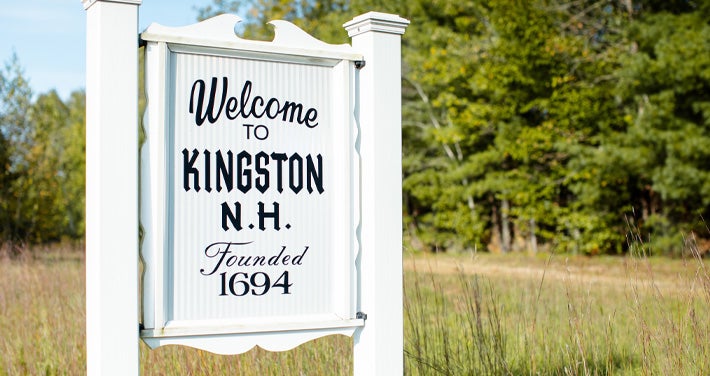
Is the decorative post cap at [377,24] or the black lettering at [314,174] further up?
the decorative post cap at [377,24]

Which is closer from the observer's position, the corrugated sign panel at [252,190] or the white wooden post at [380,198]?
the corrugated sign panel at [252,190]

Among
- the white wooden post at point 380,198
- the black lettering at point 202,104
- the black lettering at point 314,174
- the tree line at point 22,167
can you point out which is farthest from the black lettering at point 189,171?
the tree line at point 22,167

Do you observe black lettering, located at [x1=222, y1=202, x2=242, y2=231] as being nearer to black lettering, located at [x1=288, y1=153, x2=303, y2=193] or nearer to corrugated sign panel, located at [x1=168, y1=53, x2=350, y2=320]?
corrugated sign panel, located at [x1=168, y1=53, x2=350, y2=320]

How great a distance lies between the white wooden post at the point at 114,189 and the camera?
247 cm

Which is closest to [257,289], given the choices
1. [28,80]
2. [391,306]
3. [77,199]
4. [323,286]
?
[323,286]

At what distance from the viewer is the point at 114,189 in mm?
2477

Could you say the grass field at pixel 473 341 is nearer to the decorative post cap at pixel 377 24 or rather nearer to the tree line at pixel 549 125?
the decorative post cap at pixel 377 24

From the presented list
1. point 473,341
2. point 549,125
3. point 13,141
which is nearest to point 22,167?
point 13,141

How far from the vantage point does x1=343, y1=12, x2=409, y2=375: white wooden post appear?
2.90 metres

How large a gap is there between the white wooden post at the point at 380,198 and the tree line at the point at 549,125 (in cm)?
1109

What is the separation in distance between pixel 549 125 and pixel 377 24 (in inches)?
527

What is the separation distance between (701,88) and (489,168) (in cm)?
534

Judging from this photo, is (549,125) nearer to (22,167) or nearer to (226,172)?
(22,167)

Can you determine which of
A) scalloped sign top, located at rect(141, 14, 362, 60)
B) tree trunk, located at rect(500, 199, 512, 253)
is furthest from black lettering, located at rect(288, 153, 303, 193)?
tree trunk, located at rect(500, 199, 512, 253)
